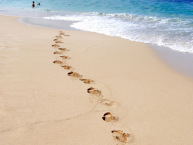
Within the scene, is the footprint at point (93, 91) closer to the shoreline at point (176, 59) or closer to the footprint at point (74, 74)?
the footprint at point (74, 74)

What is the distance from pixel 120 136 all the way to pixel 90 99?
1038mm

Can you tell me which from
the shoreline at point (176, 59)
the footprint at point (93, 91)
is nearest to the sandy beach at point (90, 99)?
the footprint at point (93, 91)

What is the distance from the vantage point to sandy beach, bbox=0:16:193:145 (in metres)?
2.91

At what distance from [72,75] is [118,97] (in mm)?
1294

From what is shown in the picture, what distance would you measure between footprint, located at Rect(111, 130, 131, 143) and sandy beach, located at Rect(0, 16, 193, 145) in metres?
0.01

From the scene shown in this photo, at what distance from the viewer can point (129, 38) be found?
827 cm

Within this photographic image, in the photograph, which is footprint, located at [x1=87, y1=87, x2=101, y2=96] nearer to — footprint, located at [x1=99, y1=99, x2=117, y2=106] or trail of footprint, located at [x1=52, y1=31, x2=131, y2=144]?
trail of footprint, located at [x1=52, y1=31, x2=131, y2=144]

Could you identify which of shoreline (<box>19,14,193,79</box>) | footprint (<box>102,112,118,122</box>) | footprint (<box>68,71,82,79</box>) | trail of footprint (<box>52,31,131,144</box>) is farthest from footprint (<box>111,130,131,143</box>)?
shoreline (<box>19,14,193,79</box>)

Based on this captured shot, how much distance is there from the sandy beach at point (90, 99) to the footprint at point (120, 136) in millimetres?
13

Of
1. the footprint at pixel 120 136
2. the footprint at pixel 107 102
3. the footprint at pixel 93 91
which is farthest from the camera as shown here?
the footprint at pixel 93 91

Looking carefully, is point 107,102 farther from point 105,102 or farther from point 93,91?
point 93,91

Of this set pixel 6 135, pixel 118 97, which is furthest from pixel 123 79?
pixel 6 135

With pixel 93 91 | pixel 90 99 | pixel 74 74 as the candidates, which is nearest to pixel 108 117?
pixel 90 99

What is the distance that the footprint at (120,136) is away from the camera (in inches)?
113
